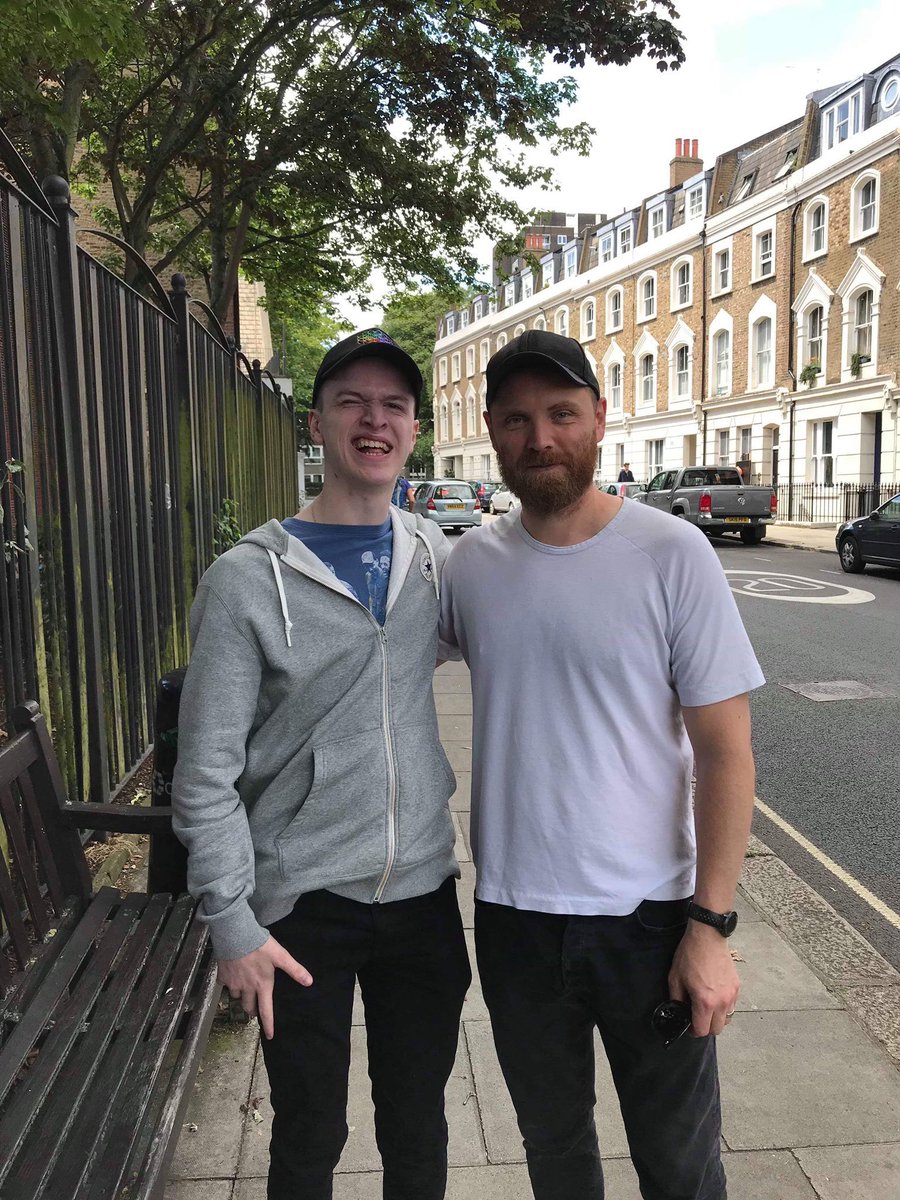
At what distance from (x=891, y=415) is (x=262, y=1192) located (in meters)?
26.4

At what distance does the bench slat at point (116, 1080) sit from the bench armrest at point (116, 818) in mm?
279

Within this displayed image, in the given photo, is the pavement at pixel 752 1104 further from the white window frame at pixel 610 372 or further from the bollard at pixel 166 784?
the white window frame at pixel 610 372

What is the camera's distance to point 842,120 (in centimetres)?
2733

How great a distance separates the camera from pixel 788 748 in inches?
250

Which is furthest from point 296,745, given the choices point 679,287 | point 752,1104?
point 679,287

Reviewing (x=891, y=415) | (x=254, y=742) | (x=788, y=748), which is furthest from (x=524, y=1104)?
(x=891, y=415)

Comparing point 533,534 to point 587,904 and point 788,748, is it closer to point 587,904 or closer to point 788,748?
point 587,904

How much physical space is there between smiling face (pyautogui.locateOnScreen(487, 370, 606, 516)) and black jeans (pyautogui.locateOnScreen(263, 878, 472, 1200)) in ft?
2.86

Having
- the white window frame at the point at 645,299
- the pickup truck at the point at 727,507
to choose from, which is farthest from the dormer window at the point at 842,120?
the pickup truck at the point at 727,507

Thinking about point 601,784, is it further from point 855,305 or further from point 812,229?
point 812,229

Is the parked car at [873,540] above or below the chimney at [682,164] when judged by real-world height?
Answer: below

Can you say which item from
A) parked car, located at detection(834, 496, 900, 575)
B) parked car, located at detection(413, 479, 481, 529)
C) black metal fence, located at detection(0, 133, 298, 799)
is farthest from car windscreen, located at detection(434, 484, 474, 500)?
black metal fence, located at detection(0, 133, 298, 799)

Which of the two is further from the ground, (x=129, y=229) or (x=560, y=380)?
(x=129, y=229)

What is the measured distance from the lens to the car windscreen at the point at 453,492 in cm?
2970
